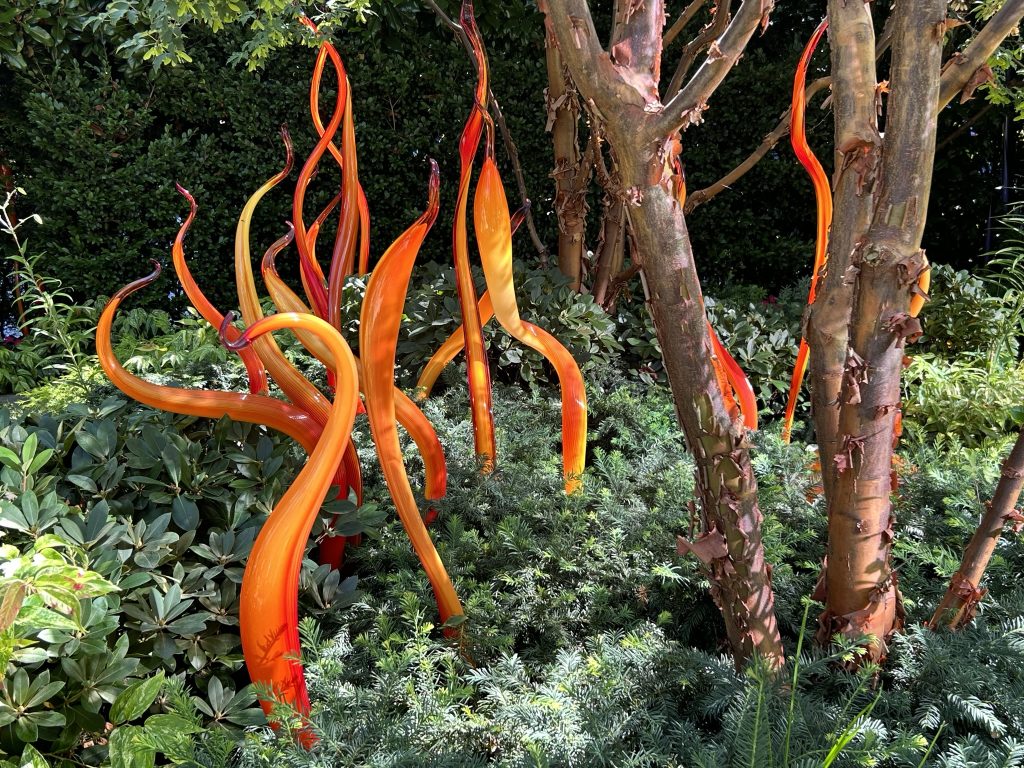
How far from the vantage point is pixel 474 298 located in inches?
77.2

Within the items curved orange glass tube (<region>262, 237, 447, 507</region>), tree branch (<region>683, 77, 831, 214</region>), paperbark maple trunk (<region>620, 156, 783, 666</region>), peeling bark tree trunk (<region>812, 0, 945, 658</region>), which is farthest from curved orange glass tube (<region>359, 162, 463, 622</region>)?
tree branch (<region>683, 77, 831, 214</region>)

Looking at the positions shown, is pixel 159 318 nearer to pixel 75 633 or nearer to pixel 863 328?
pixel 75 633

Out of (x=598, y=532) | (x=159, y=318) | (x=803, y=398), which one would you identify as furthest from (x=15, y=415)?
(x=803, y=398)

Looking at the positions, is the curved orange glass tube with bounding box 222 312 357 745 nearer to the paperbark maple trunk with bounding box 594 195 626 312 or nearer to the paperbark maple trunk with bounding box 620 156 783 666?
the paperbark maple trunk with bounding box 620 156 783 666

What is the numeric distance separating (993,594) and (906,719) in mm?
521

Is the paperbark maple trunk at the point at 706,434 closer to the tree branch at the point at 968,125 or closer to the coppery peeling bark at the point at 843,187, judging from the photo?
the coppery peeling bark at the point at 843,187

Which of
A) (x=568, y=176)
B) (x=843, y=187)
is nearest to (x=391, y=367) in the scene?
(x=843, y=187)

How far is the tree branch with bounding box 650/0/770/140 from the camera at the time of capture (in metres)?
1.11

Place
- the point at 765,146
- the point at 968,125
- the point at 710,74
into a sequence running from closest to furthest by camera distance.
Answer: the point at 710,74 < the point at 765,146 < the point at 968,125

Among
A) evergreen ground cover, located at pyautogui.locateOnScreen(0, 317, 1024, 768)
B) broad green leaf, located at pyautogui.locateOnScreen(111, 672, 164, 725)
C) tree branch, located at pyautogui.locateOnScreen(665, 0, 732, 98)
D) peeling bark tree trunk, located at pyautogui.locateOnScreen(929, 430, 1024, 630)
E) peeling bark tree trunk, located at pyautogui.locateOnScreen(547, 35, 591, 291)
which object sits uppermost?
tree branch, located at pyautogui.locateOnScreen(665, 0, 732, 98)

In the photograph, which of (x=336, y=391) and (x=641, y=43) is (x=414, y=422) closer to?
(x=336, y=391)

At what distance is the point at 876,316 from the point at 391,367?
93 centimetres

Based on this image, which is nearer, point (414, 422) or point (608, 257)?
point (414, 422)

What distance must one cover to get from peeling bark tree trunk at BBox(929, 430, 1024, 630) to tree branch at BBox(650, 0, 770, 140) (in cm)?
83
